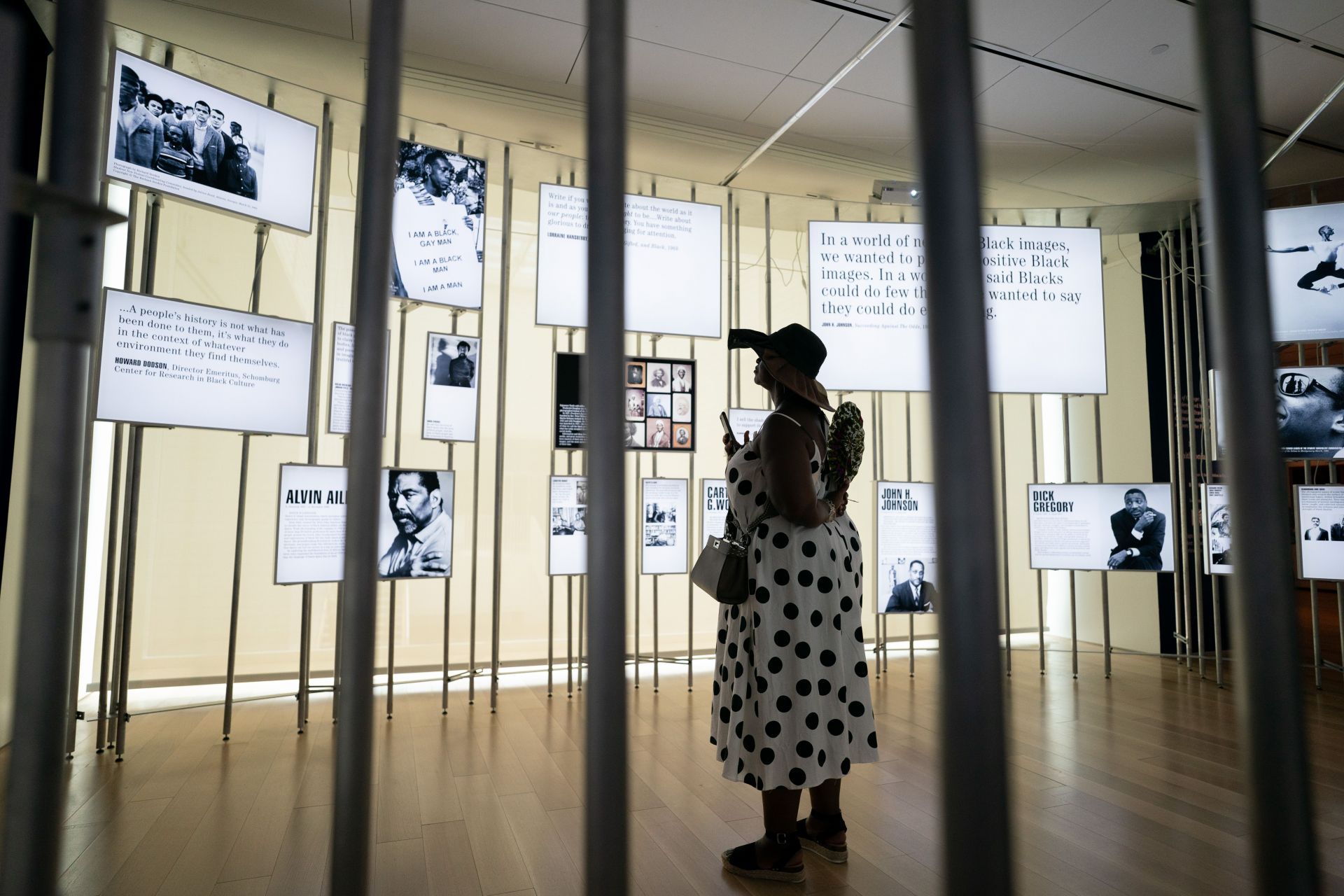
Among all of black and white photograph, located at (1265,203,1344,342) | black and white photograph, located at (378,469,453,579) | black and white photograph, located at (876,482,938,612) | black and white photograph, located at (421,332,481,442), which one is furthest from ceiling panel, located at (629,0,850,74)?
black and white photograph, located at (1265,203,1344,342)

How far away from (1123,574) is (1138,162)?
9.70ft

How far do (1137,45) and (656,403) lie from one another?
3.16m

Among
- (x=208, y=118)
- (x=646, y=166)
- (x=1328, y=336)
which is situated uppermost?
(x=646, y=166)

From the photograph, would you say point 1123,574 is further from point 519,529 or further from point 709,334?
point 519,529

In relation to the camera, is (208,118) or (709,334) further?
(709,334)

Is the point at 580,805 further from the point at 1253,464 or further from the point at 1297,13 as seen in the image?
the point at 1297,13

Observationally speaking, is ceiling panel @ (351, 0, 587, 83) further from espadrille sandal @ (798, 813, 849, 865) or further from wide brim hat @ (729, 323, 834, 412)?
espadrille sandal @ (798, 813, 849, 865)

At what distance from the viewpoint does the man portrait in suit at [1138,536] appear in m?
4.60

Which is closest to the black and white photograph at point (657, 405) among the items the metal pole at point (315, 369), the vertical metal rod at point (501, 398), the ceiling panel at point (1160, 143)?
the vertical metal rod at point (501, 398)

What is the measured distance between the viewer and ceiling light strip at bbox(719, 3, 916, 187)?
3.69 m

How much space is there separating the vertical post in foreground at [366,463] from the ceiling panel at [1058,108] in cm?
453

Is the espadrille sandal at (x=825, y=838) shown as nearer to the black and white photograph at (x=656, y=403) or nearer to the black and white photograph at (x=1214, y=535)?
the black and white photograph at (x=656, y=403)

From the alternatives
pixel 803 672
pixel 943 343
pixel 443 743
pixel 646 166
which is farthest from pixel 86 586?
pixel 943 343

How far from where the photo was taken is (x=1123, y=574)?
5.54 metres
